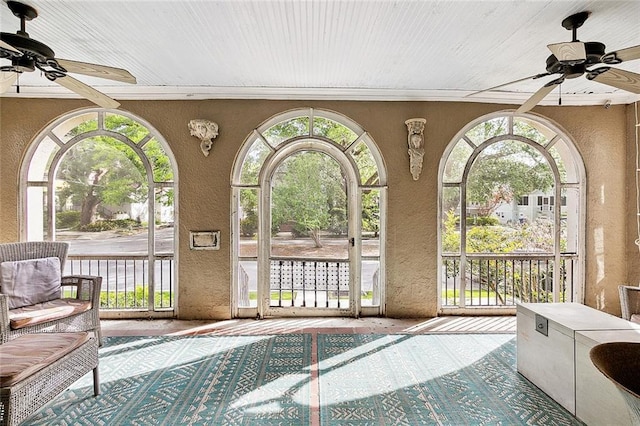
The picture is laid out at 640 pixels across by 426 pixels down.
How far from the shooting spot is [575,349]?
7.01 feet

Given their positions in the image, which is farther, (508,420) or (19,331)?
(19,331)

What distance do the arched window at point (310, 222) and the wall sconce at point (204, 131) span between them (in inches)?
17.7

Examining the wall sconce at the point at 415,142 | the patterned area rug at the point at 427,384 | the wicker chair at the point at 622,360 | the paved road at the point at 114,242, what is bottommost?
the patterned area rug at the point at 427,384

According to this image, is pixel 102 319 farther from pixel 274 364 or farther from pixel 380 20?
pixel 380 20

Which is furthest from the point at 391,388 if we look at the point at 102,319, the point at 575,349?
the point at 102,319

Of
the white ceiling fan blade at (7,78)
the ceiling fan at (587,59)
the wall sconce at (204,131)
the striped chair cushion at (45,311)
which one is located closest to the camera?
the ceiling fan at (587,59)

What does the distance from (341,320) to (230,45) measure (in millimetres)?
3246

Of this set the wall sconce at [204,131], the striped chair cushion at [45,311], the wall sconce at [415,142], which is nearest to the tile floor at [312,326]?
the striped chair cushion at [45,311]

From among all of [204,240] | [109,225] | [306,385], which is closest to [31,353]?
[306,385]

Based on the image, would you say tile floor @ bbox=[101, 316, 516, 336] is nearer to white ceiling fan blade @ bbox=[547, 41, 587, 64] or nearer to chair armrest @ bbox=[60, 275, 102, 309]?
chair armrest @ bbox=[60, 275, 102, 309]

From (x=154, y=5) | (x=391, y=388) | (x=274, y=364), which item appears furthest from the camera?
(x=274, y=364)

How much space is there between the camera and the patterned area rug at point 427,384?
7.19 ft

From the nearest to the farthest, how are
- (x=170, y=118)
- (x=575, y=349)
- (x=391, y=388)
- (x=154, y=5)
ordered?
(x=575, y=349) < (x=154, y=5) < (x=391, y=388) < (x=170, y=118)

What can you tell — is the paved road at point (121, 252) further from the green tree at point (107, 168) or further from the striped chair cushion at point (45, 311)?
the striped chair cushion at point (45, 311)
